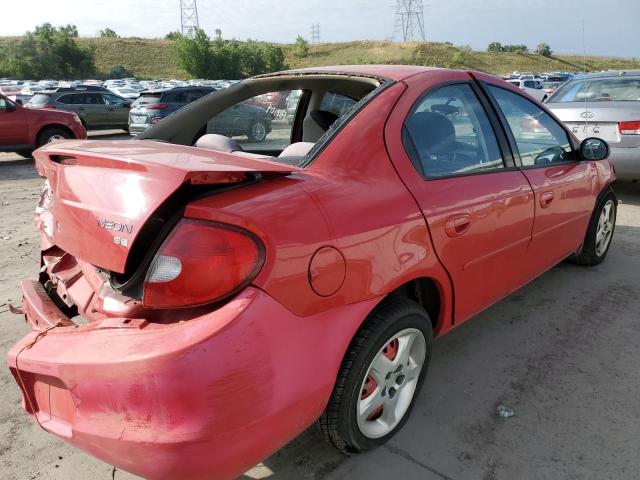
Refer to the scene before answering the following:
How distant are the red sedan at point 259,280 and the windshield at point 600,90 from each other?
5225mm

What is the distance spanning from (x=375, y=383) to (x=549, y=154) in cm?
213

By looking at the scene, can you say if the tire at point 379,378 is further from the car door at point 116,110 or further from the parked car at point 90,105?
the car door at point 116,110

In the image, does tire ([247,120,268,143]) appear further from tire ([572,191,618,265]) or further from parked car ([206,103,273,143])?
tire ([572,191,618,265])

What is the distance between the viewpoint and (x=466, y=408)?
2.57m

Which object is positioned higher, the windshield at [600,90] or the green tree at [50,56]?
the green tree at [50,56]

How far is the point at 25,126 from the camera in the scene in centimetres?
1098

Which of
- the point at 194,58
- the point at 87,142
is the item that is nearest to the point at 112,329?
the point at 87,142

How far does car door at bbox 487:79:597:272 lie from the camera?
3.05 m

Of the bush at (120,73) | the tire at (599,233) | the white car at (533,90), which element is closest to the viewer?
the tire at (599,233)

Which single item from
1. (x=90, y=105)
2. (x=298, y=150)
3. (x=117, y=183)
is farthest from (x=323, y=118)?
(x=90, y=105)

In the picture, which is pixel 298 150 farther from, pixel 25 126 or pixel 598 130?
pixel 25 126

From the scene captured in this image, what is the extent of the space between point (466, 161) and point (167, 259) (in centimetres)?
167

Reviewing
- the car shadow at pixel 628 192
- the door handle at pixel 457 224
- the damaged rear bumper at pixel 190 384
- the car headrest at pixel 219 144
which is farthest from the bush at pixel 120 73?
the damaged rear bumper at pixel 190 384

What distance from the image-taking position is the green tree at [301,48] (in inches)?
3302
